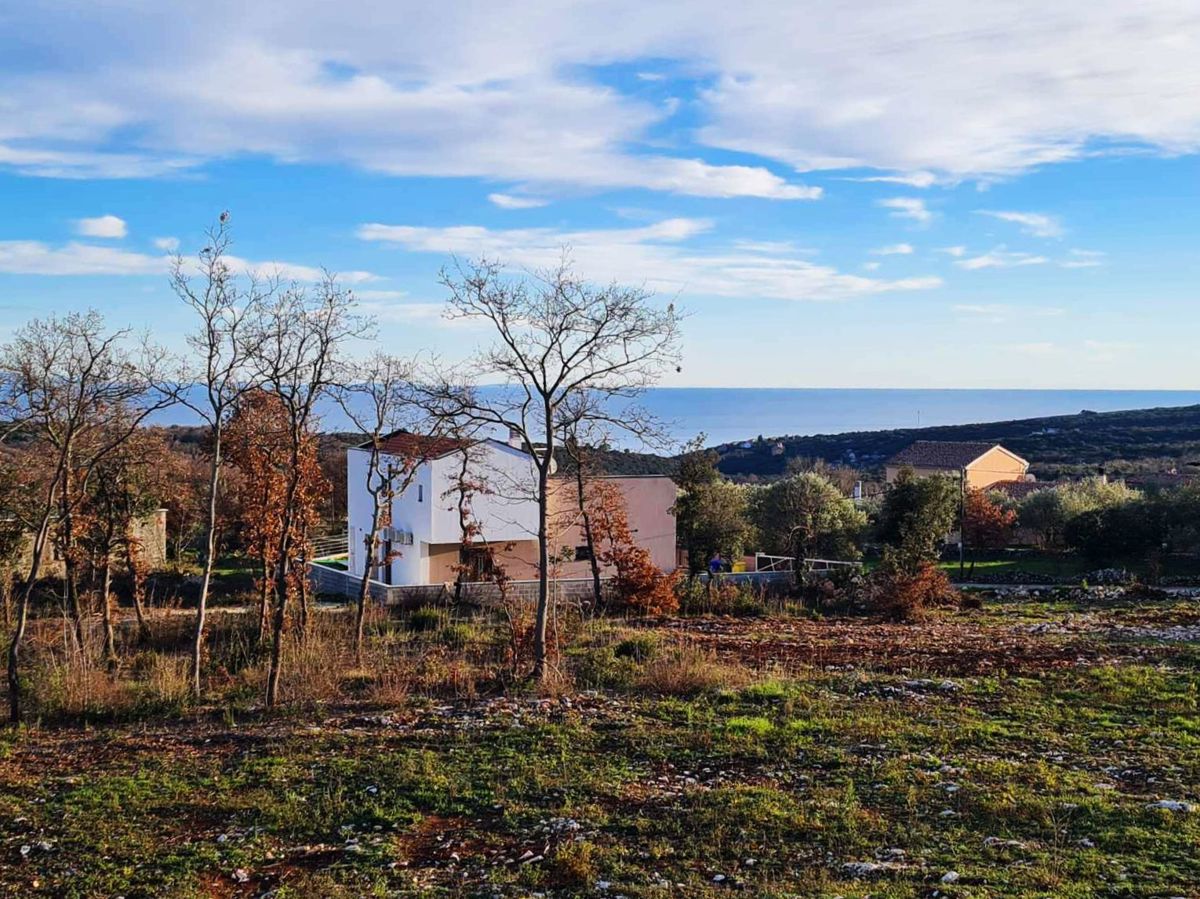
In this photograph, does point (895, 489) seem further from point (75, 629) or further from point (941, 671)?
point (75, 629)

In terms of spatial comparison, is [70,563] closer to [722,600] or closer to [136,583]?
[136,583]

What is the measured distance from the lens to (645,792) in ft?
27.3

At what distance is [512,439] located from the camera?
99.9 ft

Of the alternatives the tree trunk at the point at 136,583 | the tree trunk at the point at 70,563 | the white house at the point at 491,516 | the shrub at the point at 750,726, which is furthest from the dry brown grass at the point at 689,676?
the white house at the point at 491,516

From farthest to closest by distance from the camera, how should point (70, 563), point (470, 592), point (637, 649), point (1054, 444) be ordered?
point (1054, 444) < point (470, 592) < point (637, 649) < point (70, 563)

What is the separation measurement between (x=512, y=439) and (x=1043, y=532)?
25212 mm

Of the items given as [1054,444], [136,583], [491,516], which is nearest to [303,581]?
[136,583]

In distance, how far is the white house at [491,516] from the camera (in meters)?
29.9

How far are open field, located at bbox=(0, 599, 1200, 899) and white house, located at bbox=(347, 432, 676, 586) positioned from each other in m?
16.7

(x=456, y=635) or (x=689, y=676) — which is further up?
(x=689, y=676)

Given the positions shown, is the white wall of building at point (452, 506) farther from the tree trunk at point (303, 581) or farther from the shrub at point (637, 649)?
the shrub at point (637, 649)

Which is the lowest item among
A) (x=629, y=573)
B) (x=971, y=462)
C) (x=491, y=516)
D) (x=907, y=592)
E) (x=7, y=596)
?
(x=907, y=592)

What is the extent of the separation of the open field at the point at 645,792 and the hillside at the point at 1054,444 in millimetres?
62521

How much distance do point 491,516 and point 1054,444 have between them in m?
71.2
